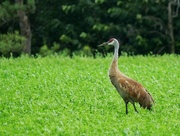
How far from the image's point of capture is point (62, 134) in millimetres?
9805

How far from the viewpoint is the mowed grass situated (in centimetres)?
1027

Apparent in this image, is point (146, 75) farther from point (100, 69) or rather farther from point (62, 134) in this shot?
point (62, 134)

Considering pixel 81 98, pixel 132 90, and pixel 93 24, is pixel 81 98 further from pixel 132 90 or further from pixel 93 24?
pixel 93 24

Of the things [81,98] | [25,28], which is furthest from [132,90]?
[25,28]

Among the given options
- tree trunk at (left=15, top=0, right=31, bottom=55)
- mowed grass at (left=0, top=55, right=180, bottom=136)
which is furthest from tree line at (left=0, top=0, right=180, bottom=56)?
mowed grass at (left=0, top=55, right=180, bottom=136)

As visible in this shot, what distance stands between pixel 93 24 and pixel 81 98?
15365 mm

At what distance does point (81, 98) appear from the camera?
43.5 feet

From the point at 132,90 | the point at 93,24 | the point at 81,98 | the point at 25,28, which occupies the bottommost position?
the point at 25,28

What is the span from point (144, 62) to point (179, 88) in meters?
4.85

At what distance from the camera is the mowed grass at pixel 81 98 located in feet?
33.7

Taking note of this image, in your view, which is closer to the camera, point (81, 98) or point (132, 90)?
point (132, 90)

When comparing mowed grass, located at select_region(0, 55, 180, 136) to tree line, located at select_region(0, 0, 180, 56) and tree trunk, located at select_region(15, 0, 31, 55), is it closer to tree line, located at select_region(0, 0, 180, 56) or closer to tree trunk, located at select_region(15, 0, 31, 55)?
tree trunk, located at select_region(15, 0, 31, 55)

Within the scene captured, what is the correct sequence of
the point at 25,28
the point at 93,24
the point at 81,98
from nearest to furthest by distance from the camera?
the point at 81,98
the point at 25,28
the point at 93,24

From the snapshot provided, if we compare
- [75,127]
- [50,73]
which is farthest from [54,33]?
[75,127]
